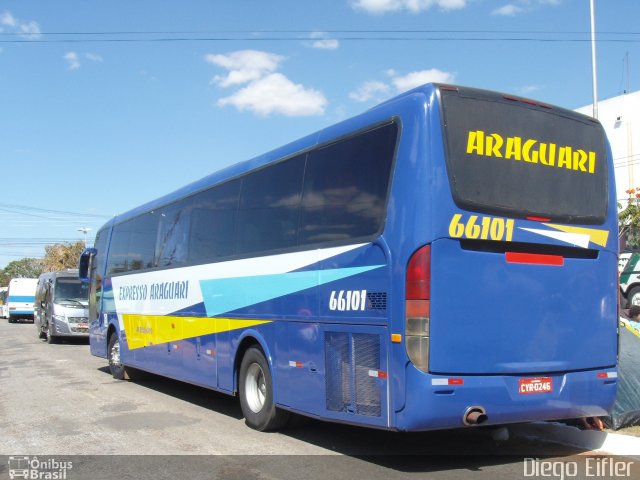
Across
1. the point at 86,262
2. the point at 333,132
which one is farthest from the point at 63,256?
the point at 333,132

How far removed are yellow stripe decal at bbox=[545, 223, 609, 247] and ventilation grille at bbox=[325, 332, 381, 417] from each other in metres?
2.18

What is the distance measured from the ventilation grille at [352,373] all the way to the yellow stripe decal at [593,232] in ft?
7.17

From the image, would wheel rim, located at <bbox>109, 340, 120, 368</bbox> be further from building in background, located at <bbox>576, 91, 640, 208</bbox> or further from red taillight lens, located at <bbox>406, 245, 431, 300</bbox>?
building in background, located at <bbox>576, 91, 640, 208</bbox>

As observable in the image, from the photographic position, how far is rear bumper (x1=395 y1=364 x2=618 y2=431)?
550 centimetres

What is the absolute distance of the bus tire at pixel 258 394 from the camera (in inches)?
306

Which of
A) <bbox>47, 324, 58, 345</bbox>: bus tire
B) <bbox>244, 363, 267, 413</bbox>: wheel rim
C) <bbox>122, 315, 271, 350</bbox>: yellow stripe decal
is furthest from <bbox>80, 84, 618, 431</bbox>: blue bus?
<bbox>47, 324, 58, 345</bbox>: bus tire

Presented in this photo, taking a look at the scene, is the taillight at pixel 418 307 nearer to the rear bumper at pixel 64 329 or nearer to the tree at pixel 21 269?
the rear bumper at pixel 64 329

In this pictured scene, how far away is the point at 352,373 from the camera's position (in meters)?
6.21

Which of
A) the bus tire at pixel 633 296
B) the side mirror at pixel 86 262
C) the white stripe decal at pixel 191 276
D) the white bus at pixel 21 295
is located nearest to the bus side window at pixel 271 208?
the white stripe decal at pixel 191 276

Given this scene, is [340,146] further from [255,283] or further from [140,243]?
[140,243]

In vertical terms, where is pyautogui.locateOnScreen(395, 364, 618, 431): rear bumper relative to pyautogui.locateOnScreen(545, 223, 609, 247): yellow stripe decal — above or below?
below

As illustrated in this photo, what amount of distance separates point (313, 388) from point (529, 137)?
3.40m

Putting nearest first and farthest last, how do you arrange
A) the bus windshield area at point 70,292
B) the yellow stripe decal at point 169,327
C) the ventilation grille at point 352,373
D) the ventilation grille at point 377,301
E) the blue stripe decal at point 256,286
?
the ventilation grille at point 377,301 < the ventilation grille at point 352,373 < the blue stripe decal at point 256,286 < the yellow stripe decal at point 169,327 < the bus windshield area at point 70,292

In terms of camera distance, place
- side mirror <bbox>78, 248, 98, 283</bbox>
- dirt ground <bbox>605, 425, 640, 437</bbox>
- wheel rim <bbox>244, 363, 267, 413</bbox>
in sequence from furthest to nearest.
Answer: side mirror <bbox>78, 248, 98, 283</bbox>, wheel rim <bbox>244, 363, 267, 413</bbox>, dirt ground <bbox>605, 425, 640, 437</bbox>
